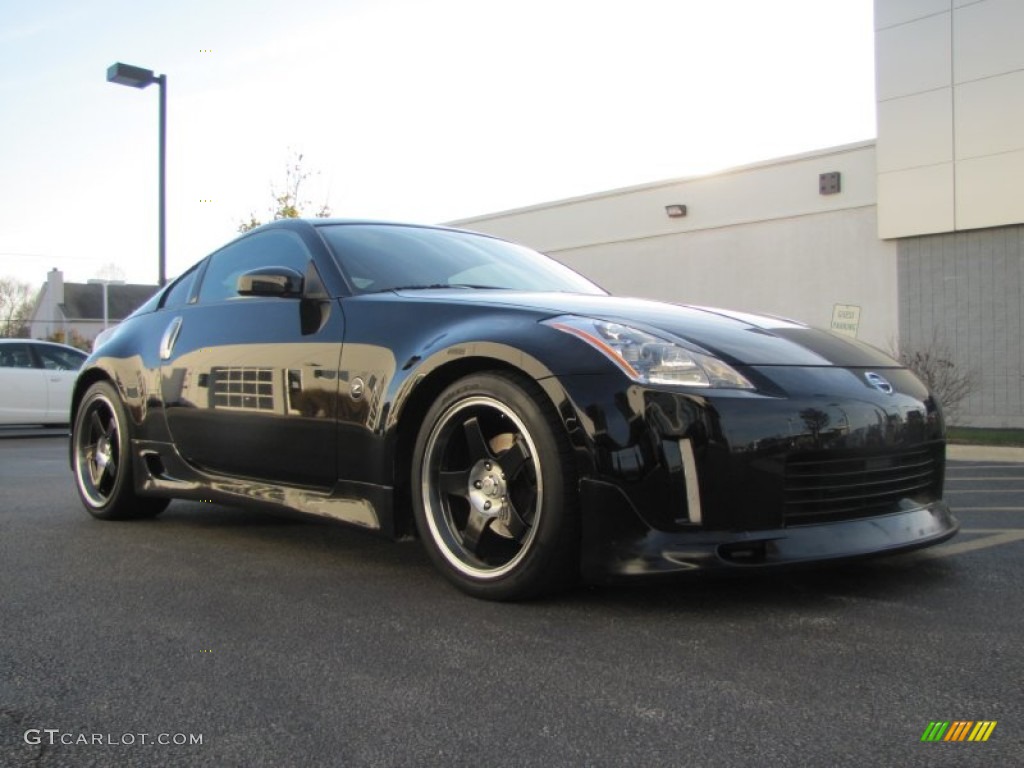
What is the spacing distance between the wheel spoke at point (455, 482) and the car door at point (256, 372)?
0.56 meters

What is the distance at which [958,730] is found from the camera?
2.04 m

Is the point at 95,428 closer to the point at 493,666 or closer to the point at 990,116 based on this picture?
the point at 493,666

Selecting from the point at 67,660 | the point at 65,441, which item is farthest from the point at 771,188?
the point at 67,660

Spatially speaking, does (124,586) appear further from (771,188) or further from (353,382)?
(771,188)

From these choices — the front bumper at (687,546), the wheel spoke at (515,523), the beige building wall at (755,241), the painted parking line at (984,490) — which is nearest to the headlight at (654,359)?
the front bumper at (687,546)

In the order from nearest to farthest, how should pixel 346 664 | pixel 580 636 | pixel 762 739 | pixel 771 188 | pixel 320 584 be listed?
pixel 762 739
pixel 346 664
pixel 580 636
pixel 320 584
pixel 771 188

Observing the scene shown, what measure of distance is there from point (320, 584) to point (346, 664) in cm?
96

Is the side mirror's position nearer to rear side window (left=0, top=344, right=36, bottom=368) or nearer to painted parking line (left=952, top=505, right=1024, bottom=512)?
painted parking line (left=952, top=505, right=1024, bottom=512)

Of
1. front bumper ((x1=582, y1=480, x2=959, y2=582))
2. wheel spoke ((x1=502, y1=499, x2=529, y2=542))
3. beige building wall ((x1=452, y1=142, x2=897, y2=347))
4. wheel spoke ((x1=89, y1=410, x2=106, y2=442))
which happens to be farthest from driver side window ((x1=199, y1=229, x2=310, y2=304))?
beige building wall ((x1=452, y1=142, x2=897, y2=347))

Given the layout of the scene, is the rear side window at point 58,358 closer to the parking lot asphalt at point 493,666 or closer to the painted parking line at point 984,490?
the parking lot asphalt at point 493,666

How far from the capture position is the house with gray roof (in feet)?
222

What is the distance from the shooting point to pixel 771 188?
61.8ft

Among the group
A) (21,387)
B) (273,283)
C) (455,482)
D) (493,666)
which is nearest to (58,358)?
(21,387)

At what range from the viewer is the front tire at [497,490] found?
2941mm
